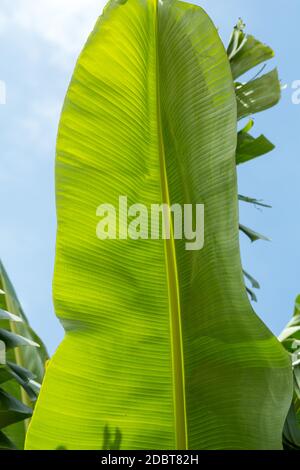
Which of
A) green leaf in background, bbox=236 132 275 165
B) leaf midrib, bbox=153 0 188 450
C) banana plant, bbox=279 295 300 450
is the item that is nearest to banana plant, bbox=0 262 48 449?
leaf midrib, bbox=153 0 188 450

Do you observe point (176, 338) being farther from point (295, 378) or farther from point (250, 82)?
point (250, 82)

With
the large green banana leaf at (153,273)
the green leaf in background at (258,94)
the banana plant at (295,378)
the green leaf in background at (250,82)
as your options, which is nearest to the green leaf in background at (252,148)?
the green leaf in background at (250,82)

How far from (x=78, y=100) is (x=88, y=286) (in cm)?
40

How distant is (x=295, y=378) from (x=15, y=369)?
96 centimetres

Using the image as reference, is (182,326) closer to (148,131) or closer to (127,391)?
(127,391)

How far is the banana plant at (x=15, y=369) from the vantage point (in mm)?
1756

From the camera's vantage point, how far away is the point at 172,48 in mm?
1442

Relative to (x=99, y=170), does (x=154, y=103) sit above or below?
above

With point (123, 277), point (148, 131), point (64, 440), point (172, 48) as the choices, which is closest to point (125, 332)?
point (123, 277)

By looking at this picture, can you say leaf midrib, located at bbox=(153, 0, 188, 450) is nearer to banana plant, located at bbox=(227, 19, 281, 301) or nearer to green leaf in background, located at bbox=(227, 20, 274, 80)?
banana plant, located at bbox=(227, 19, 281, 301)

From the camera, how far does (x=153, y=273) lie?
1.42 meters

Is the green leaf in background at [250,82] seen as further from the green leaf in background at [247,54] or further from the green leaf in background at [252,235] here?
the green leaf in background at [252,235]

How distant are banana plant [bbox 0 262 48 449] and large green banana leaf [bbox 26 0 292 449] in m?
0.32

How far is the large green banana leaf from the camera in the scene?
1388 mm
